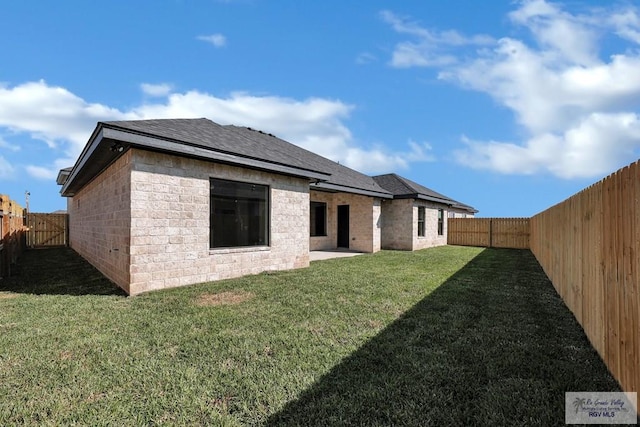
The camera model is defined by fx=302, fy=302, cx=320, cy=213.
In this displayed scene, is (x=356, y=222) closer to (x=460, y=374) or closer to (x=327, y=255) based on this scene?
(x=327, y=255)

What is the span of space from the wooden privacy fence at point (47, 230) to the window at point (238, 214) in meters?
17.7

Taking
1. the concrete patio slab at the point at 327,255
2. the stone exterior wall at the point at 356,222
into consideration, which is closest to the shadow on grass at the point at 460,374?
the concrete patio slab at the point at 327,255

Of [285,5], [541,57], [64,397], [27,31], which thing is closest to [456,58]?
[541,57]

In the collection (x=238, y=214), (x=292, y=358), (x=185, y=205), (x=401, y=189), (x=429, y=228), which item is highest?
(x=401, y=189)

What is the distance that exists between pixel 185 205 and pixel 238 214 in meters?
1.53

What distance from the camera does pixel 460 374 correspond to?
2.84 metres

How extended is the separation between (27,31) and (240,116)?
1100cm

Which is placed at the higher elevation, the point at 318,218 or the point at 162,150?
the point at 162,150

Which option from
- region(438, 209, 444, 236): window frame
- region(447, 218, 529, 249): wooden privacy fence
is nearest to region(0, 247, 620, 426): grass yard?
region(438, 209, 444, 236): window frame

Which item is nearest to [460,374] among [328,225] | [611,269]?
[611,269]

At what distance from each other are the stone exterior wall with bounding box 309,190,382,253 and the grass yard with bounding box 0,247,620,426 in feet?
28.5

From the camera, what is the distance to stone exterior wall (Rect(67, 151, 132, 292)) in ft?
20.9

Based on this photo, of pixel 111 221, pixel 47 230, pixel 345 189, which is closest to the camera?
pixel 111 221

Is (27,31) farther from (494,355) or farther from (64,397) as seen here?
(494,355)
